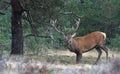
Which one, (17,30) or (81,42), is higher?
(17,30)

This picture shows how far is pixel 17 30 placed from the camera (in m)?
19.9

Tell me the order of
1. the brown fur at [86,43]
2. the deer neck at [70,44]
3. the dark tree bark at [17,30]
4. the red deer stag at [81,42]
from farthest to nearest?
the dark tree bark at [17,30] → the brown fur at [86,43] → the red deer stag at [81,42] → the deer neck at [70,44]

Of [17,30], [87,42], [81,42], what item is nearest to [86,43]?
[87,42]

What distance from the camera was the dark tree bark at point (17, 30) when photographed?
19344mm

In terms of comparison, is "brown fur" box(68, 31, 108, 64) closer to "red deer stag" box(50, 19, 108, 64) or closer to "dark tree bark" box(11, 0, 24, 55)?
"red deer stag" box(50, 19, 108, 64)

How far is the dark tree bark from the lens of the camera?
19.3 meters

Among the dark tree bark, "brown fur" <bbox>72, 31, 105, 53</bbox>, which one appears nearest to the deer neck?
"brown fur" <bbox>72, 31, 105, 53</bbox>

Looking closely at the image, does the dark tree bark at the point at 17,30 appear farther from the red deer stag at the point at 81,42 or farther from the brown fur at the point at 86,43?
the brown fur at the point at 86,43

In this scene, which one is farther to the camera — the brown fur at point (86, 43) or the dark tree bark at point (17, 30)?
the dark tree bark at point (17, 30)

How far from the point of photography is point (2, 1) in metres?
19.4

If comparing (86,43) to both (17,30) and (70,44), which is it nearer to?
(70,44)

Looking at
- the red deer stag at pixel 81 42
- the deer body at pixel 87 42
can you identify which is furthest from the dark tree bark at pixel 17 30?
the deer body at pixel 87 42

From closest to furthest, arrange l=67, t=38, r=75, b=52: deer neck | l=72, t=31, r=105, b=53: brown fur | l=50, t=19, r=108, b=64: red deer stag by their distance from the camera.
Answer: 1. l=67, t=38, r=75, b=52: deer neck
2. l=50, t=19, r=108, b=64: red deer stag
3. l=72, t=31, r=105, b=53: brown fur

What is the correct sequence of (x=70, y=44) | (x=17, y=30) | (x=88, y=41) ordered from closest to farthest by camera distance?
1. (x=70, y=44)
2. (x=88, y=41)
3. (x=17, y=30)
